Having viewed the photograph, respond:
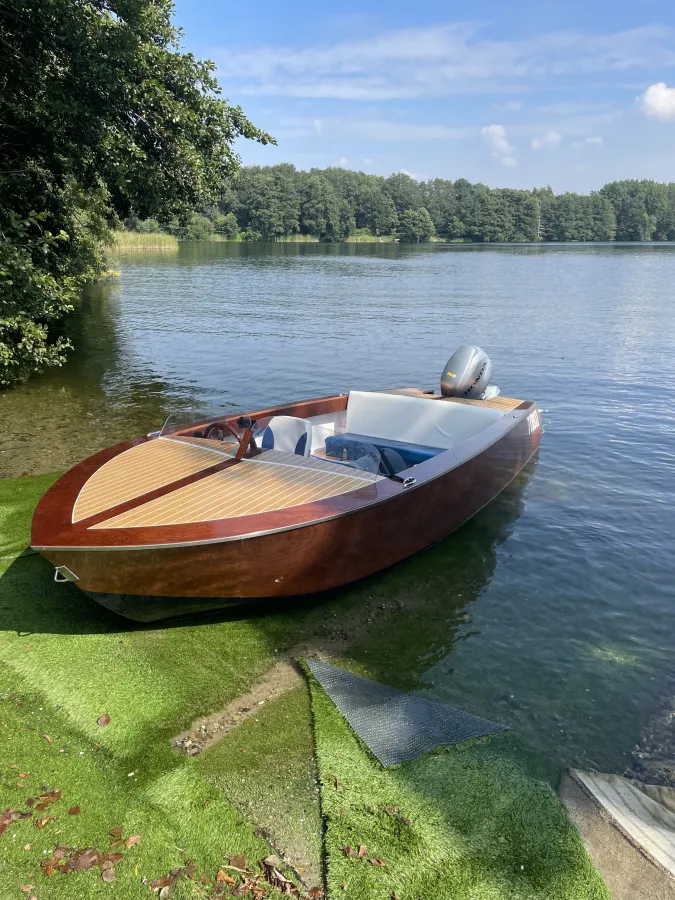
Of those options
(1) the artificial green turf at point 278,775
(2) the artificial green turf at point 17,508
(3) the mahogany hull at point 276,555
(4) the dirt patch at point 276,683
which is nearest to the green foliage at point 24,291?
(2) the artificial green turf at point 17,508

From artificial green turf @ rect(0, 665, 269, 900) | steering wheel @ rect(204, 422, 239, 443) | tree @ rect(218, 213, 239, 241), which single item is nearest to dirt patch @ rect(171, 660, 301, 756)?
artificial green turf @ rect(0, 665, 269, 900)

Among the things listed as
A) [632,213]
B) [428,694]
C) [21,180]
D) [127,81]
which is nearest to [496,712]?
[428,694]

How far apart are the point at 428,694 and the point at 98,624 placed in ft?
8.16

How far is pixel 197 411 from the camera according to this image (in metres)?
11.4

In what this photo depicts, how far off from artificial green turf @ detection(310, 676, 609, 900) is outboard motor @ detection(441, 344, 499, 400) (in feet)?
18.3

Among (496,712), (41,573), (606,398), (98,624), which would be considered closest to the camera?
(496,712)

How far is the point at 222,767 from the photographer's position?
3377 mm

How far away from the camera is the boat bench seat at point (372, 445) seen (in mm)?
6668

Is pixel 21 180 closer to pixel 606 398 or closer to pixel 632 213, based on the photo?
pixel 606 398

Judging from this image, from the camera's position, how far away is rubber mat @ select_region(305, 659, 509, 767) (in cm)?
367

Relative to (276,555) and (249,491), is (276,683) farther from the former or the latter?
(249,491)

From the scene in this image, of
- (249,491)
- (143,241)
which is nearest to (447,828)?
(249,491)

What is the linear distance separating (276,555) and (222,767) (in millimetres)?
1517

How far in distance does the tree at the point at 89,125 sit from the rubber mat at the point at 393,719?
6.34 m
